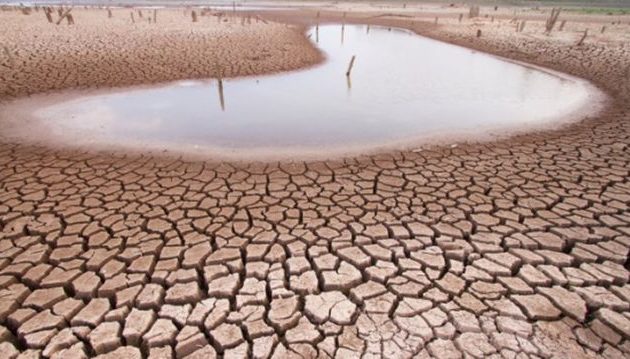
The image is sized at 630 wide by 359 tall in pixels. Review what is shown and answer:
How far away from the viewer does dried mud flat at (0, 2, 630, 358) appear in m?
2.48

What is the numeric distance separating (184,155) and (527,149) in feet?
17.7

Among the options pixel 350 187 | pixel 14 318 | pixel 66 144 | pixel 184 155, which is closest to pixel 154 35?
pixel 66 144

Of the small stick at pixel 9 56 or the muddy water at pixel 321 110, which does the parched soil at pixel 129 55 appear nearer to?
the small stick at pixel 9 56

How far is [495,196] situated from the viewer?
4.31m

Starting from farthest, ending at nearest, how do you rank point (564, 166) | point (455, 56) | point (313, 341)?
1. point (455, 56)
2. point (564, 166)
3. point (313, 341)

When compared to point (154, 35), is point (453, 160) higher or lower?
lower

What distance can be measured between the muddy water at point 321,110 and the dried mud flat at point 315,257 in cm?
103

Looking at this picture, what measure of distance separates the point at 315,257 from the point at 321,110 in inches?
201

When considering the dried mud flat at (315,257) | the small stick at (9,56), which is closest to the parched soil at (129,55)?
the small stick at (9,56)

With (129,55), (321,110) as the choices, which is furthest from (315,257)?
(129,55)

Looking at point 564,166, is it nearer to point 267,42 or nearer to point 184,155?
point 184,155

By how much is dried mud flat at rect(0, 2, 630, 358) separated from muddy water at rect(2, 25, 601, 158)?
1.03 m

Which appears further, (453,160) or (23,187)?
(453,160)

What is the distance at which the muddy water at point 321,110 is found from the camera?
6234 millimetres
